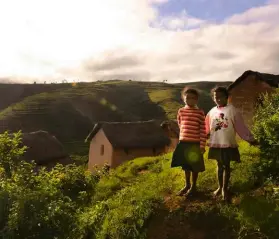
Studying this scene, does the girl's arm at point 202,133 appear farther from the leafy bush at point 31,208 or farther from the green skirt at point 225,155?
the leafy bush at point 31,208

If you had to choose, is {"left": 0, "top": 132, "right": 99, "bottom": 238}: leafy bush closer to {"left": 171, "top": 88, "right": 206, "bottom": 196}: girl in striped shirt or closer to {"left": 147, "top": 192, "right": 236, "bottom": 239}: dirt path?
{"left": 147, "top": 192, "right": 236, "bottom": 239}: dirt path

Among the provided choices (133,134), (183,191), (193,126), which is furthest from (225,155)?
(133,134)

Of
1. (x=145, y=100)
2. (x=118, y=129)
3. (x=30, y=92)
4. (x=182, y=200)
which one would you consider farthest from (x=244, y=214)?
(x=30, y=92)

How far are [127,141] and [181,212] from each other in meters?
24.8

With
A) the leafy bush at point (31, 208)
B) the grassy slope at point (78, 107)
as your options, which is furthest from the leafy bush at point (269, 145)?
the grassy slope at point (78, 107)

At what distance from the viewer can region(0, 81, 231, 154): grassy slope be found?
72.6m

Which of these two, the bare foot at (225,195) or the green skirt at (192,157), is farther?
the green skirt at (192,157)

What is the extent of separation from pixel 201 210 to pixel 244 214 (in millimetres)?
795

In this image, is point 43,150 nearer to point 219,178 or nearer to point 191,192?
point 191,192

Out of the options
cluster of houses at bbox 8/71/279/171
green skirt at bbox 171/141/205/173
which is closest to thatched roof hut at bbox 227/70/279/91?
green skirt at bbox 171/141/205/173

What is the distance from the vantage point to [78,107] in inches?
3455

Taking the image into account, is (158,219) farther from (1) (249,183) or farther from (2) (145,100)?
(2) (145,100)

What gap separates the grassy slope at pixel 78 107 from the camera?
2859 inches

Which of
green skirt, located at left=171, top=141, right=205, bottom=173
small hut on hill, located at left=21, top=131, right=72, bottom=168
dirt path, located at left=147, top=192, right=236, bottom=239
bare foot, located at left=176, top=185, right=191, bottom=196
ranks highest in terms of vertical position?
green skirt, located at left=171, top=141, right=205, bottom=173
